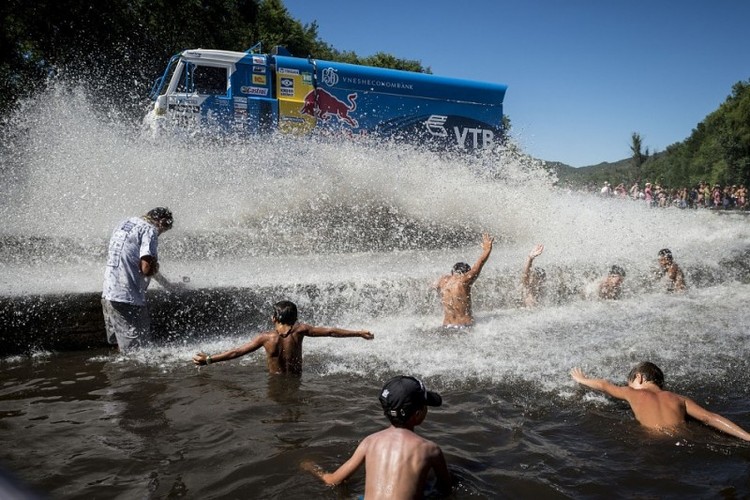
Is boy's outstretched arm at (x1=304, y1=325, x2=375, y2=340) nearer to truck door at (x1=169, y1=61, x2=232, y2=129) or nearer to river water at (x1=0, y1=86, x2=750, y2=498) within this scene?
river water at (x1=0, y1=86, x2=750, y2=498)

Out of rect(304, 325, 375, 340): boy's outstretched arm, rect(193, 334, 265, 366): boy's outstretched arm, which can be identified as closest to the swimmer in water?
rect(304, 325, 375, 340): boy's outstretched arm

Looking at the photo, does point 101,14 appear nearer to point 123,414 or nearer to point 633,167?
point 123,414

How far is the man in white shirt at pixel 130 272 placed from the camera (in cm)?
498

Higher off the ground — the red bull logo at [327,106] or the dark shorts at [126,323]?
the red bull logo at [327,106]

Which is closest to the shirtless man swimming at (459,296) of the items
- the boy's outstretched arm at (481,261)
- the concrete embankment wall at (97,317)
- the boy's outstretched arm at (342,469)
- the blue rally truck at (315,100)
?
the boy's outstretched arm at (481,261)

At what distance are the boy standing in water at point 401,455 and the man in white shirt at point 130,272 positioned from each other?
10.5 ft

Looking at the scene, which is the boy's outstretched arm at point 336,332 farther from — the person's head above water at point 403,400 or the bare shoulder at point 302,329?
the person's head above water at point 403,400

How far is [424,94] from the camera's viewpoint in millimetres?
12305

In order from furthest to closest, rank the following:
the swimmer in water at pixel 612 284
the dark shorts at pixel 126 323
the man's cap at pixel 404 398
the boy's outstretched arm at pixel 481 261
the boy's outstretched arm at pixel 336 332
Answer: the swimmer in water at pixel 612 284, the boy's outstretched arm at pixel 481 261, the dark shorts at pixel 126 323, the boy's outstretched arm at pixel 336 332, the man's cap at pixel 404 398

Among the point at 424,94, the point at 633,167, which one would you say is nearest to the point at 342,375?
the point at 424,94

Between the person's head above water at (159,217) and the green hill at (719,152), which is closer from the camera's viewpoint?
the person's head above water at (159,217)

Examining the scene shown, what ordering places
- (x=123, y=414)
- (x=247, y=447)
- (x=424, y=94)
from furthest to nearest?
(x=424, y=94) < (x=123, y=414) < (x=247, y=447)

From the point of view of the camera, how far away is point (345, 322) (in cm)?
689

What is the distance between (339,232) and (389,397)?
26.3 feet
